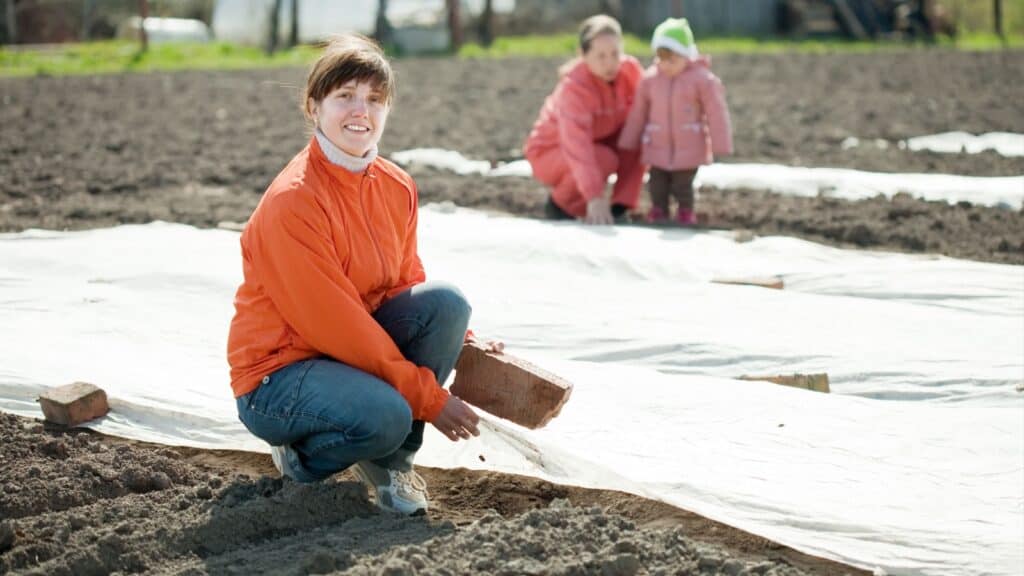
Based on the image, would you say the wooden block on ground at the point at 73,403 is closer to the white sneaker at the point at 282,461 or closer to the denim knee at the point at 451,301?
the white sneaker at the point at 282,461

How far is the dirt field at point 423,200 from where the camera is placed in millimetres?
2729

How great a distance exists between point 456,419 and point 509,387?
25 cm

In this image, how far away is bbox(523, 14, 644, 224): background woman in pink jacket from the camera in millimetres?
6258

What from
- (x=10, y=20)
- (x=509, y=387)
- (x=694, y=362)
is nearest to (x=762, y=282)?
(x=694, y=362)

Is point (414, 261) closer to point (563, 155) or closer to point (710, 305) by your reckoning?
point (710, 305)

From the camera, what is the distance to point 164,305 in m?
4.52

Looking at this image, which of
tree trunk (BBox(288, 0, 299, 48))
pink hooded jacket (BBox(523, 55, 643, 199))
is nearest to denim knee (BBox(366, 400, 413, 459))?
pink hooded jacket (BBox(523, 55, 643, 199))

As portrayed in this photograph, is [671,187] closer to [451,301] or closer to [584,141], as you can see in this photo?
[584,141]

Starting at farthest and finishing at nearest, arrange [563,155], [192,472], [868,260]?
1. [563,155]
2. [868,260]
3. [192,472]

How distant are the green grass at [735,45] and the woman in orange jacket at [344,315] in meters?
14.9

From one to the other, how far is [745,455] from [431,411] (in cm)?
87

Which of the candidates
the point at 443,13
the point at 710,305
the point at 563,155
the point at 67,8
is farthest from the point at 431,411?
the point at 67,8

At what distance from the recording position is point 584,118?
20.9ft

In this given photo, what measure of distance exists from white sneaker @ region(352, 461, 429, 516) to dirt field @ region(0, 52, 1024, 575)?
43 mm
